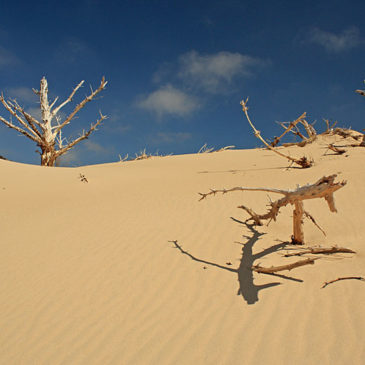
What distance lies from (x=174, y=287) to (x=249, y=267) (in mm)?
854

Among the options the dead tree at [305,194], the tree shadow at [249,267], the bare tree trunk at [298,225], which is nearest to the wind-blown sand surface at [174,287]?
the tree shadow at [249,267]

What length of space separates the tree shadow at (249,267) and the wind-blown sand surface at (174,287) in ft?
0.04

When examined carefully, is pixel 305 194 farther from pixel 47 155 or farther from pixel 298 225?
pixel 47 155

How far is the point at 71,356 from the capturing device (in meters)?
2.05

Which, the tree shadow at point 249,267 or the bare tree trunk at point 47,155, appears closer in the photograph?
the tree shadow at point 249,267

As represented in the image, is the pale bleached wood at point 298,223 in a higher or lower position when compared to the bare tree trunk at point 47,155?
lower

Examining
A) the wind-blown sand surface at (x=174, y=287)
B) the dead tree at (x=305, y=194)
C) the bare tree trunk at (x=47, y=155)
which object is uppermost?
the bare tree trunk at (x=47, y=155)

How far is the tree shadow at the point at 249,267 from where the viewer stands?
2.58m

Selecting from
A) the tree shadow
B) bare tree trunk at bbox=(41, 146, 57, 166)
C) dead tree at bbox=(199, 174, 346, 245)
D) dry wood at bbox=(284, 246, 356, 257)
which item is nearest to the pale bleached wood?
dead tree at bbox=(199, 174, 346, 245)

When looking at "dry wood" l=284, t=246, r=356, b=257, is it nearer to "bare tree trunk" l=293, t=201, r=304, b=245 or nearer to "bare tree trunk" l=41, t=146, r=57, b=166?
"bare tree trunk" l=293, t=201, r=304, b=245

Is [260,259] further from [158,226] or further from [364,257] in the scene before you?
[158,226]

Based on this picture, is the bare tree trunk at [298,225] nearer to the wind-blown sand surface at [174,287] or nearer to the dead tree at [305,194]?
the dead tree at [305,194]

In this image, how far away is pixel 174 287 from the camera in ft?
9.34

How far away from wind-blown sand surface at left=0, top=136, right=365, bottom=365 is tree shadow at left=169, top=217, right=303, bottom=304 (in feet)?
0.04
